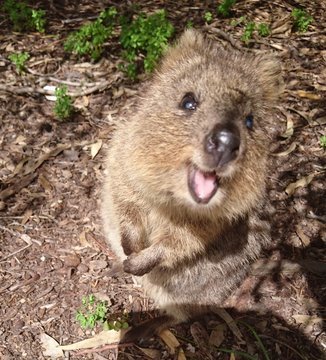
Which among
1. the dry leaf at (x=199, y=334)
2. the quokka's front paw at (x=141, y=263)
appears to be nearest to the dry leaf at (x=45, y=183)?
the quokka's front paw at (x=141, y=263)

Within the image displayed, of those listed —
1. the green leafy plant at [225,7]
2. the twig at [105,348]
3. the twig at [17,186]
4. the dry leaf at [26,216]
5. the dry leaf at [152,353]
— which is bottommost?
the dry leaf at [152,353]

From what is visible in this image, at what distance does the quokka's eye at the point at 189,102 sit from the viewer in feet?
10.9

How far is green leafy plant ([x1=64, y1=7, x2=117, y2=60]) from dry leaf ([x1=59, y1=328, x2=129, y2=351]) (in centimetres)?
327

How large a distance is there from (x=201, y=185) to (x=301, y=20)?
4.35 meters

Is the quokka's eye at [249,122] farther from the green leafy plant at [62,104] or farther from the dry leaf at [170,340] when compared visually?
the green leafy plant at [62,104]

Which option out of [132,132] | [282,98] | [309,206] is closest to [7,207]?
[132,132]

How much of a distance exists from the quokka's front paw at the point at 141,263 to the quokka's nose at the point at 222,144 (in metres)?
1.24

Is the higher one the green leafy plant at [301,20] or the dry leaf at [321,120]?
the green leafy plant at [301,20]

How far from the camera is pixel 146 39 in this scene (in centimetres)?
589

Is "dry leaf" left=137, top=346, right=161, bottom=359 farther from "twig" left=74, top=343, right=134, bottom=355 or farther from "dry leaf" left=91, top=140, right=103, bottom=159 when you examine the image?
"dry leaf" left=91, top=140, right=103, bottom=159

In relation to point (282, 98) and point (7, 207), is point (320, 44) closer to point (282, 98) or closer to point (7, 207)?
point (282, 98)

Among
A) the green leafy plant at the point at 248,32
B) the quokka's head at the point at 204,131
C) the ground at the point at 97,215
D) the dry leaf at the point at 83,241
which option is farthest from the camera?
the green leafy plant at the point at 248,32

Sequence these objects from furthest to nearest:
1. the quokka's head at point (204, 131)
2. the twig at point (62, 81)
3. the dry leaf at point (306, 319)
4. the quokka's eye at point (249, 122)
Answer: the twig at point (62, 81)
the dry leaf at point (306, 319)
the quokka's eye at point (249, 122)
the quokka's head at point (204, 131)

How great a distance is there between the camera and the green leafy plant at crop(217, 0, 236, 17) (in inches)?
266
